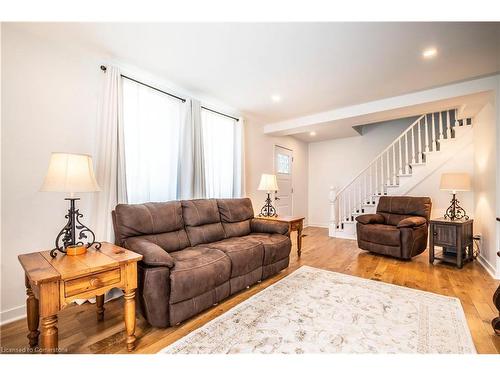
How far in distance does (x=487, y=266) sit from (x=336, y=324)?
274 cm

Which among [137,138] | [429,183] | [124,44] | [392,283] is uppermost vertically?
[124,44]

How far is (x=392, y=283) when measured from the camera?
2.65m

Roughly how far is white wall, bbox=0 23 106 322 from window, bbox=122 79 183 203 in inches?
17.2

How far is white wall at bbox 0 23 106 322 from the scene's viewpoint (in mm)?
1896

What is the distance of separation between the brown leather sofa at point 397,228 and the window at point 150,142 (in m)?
3.12

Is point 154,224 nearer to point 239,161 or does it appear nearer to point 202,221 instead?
point 202,221

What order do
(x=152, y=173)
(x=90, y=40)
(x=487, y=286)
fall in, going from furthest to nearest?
(x=152, y=173), (x=487, y=286), (x=90, y=40)

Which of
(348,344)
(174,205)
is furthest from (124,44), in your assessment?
(348,344)

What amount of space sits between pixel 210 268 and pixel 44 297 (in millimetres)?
1091

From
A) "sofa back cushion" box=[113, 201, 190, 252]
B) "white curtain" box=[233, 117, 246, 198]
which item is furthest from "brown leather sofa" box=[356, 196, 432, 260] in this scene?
"sofa back cushion" box=[113, 201, 190, 252]

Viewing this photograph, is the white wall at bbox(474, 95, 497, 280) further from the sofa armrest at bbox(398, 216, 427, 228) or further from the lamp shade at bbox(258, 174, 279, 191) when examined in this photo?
the lamp shade at bbox(258, 174, 279, 191)

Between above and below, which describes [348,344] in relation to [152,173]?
below

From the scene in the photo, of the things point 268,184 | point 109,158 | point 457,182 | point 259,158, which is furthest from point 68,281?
point 457,182
